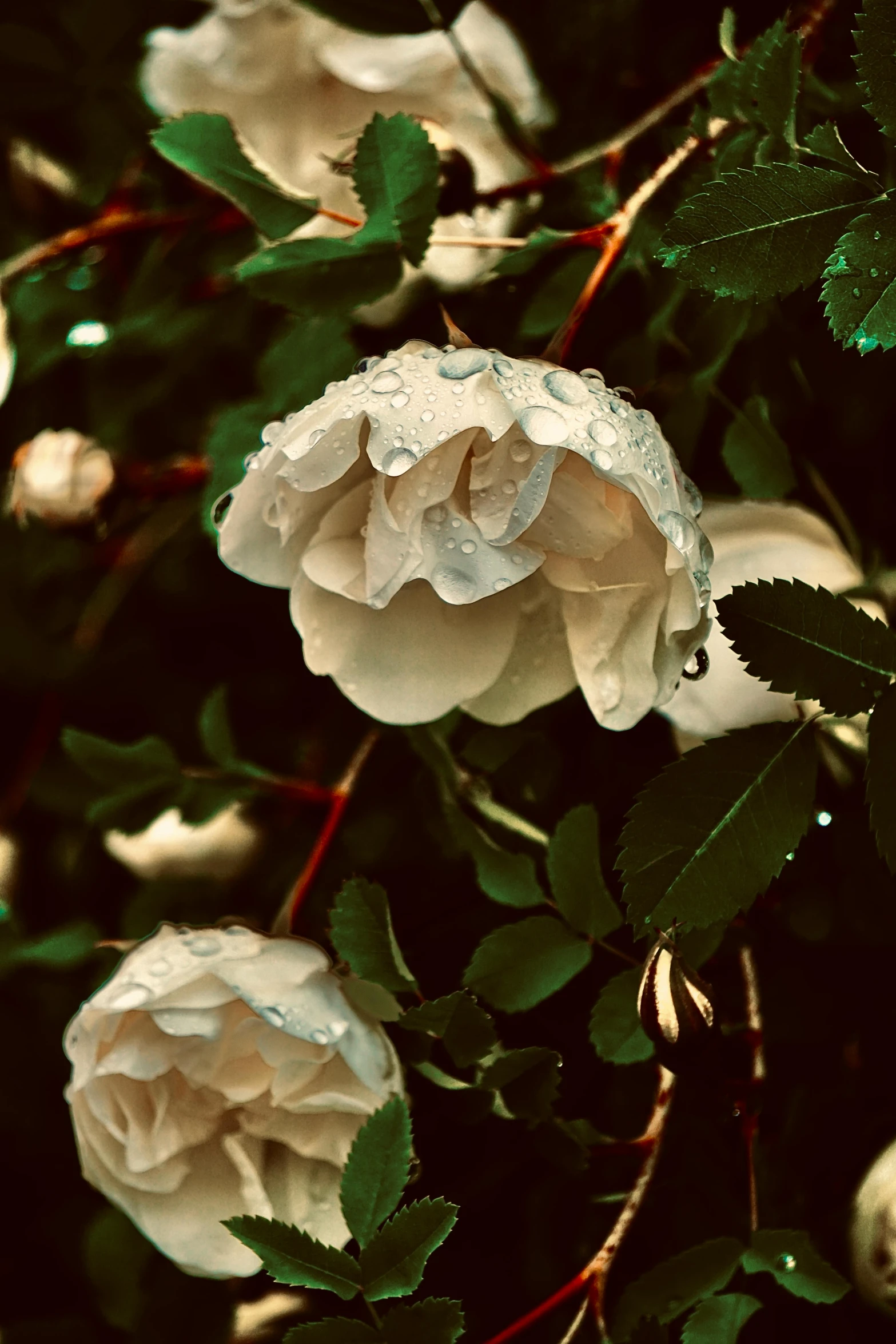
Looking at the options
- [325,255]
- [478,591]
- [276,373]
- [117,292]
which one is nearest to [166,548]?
[117,292]

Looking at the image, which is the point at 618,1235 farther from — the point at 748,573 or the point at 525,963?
the point at 748,573

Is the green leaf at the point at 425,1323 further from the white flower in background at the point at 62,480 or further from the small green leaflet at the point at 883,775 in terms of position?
the white flower in background at the point at 62,480

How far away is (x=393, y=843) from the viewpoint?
0.74 meters

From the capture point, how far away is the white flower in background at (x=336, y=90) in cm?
72

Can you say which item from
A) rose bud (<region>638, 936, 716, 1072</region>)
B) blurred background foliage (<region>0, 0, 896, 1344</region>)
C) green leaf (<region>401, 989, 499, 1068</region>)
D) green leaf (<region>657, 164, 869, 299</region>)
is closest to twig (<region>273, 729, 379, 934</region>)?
blurred background foliage (<region>0, 0, 896, 1344</region>)

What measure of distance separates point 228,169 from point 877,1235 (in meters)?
0.63

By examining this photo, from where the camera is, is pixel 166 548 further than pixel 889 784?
Yes

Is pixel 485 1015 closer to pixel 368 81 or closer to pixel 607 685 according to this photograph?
pixel 607 685

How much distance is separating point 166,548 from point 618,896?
0.60 meters

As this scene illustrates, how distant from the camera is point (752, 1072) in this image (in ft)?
1.93

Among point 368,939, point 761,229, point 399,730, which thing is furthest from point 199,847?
point 761,229

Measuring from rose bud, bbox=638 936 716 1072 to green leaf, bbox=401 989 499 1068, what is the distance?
0.08 meters

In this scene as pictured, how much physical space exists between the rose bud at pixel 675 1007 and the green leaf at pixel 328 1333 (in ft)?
0.57

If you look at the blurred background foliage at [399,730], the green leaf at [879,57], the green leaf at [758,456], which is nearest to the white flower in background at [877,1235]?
the blurred background foliage at [399,730]
